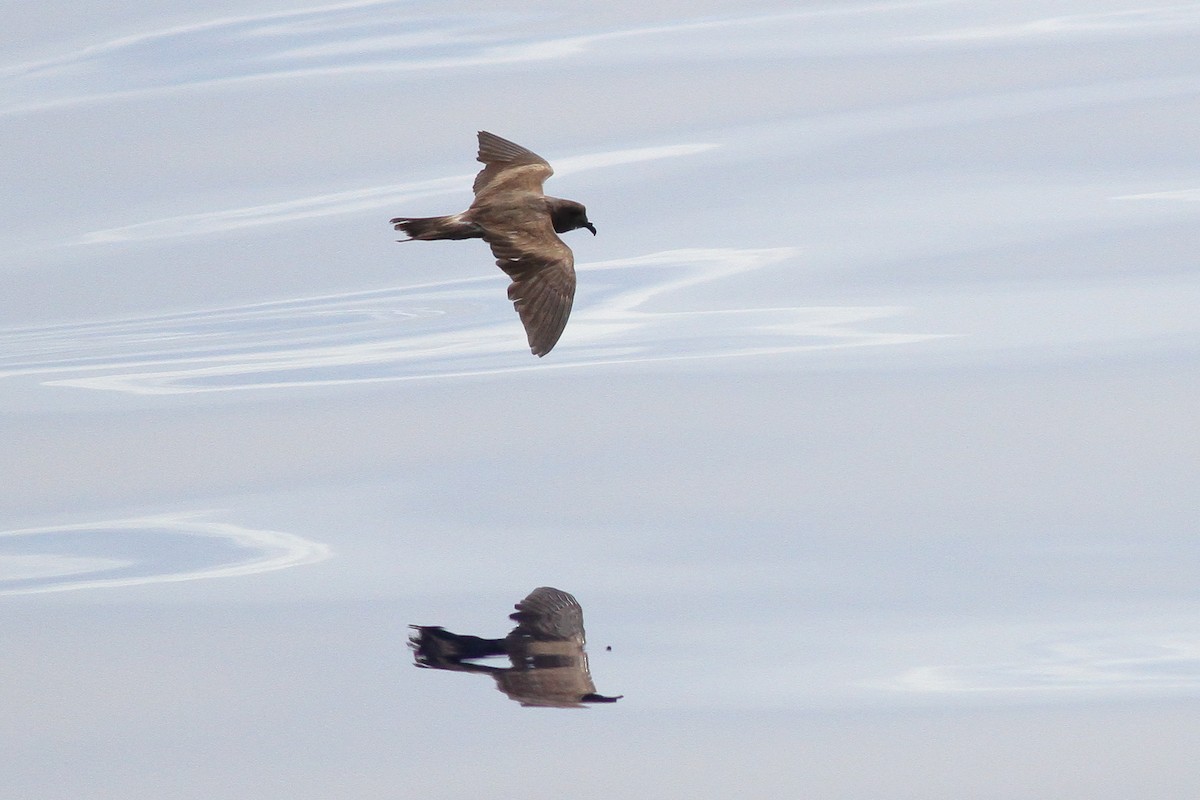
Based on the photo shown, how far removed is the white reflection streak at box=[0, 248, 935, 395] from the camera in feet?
26.0

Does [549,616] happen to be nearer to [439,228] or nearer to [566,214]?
[439,228]

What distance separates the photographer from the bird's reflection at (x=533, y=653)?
495 cm

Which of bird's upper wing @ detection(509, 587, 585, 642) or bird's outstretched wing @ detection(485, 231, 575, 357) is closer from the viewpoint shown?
bird's upper wing @ detection(509, 587, 585, 642)

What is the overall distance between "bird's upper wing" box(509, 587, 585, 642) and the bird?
46.1 inches

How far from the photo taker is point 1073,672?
5043 mm

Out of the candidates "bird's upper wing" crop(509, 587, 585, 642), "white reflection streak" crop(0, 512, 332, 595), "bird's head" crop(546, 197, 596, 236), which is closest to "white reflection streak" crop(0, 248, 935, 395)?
"bird's head" crop(546, 197, 596, 236)

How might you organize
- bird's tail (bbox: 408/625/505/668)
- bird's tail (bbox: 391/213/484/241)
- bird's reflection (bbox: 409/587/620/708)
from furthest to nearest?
bird's tail (bbox: 391/213/484/241) < bird's tail (bbox: 408/625/505/668) < bird's reflection (bbox: 409/587/620/708)

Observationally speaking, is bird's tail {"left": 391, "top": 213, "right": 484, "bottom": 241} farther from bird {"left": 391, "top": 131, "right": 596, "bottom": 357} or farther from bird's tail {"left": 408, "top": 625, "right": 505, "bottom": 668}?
bird's tail {"left": 408, "top": 625, "right": 505, "bottom": 668}

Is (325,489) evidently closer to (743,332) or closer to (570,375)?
(570,375)

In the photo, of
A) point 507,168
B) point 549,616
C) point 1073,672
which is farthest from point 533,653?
point 507,168

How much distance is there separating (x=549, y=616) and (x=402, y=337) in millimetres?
3329

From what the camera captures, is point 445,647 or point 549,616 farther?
point 549,616

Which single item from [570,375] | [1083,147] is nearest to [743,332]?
[570,375]

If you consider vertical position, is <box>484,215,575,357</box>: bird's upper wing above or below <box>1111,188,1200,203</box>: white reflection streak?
below
